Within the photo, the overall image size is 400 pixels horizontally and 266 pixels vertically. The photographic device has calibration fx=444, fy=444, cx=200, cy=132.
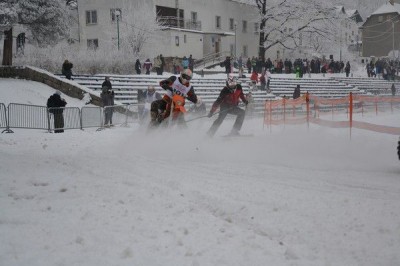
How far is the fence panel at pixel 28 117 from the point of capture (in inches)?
685

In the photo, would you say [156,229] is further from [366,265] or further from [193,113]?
[193,113]

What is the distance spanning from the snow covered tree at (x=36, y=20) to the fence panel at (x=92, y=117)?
1182 centimetres

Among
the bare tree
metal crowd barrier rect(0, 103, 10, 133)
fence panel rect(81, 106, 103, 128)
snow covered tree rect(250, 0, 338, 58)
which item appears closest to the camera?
metal crowd barrier rect(0, 103, 10, 133)

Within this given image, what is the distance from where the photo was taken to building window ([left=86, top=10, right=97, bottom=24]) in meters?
49.3

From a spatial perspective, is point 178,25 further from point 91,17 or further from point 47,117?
point 47,117

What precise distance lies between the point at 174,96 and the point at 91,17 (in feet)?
134

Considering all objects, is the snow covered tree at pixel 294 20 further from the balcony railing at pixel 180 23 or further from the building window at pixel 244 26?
the building window at pixel 244 26

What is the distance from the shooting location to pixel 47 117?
17594mm

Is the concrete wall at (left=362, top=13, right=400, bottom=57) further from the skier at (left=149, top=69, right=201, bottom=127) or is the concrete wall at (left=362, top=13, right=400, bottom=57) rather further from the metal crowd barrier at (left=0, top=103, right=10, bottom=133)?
the skier at (left=149, top=69, right=201, bottom=127)

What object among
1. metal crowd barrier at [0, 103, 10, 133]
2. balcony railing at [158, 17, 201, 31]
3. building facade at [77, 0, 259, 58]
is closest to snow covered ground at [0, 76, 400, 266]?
metal crowd barrier at [0, 103, 10, 133]

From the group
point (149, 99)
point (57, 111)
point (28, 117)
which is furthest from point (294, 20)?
point (28, 117)

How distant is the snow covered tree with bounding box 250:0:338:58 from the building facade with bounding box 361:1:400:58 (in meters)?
37.5

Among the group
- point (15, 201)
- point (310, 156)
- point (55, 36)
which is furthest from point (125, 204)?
point (55, 36)

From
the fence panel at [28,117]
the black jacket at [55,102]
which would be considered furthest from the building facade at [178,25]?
the fence panel at [28,117]
